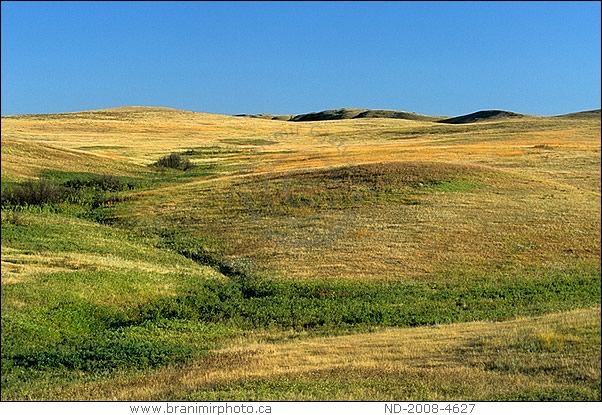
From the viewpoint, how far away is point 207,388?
13.4 m

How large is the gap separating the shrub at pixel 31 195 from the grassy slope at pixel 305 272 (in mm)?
2269

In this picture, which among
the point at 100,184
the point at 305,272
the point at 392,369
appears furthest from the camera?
the point at 100,184

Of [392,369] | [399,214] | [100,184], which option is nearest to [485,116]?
[100,184]

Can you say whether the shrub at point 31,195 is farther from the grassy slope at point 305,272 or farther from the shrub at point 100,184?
the shrub at point 100,184

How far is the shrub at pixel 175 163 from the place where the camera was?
71.6 m

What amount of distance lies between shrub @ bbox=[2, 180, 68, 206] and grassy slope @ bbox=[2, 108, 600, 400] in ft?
7.44

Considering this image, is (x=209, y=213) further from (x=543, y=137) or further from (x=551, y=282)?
(x=543, y=137)

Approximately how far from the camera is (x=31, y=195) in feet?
152

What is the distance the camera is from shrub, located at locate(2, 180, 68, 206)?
45.3 metres

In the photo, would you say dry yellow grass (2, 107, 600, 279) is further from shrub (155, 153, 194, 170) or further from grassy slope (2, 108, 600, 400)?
shrub (155, 153, 194, 170)

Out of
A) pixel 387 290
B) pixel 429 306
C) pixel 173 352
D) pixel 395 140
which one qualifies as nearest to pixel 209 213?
pixel 387 290

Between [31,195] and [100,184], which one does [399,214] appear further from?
[100,184]

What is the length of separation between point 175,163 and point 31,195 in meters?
26.4

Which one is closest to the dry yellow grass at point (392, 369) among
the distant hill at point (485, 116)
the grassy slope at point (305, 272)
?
the grassy slope at point (305, 272)
